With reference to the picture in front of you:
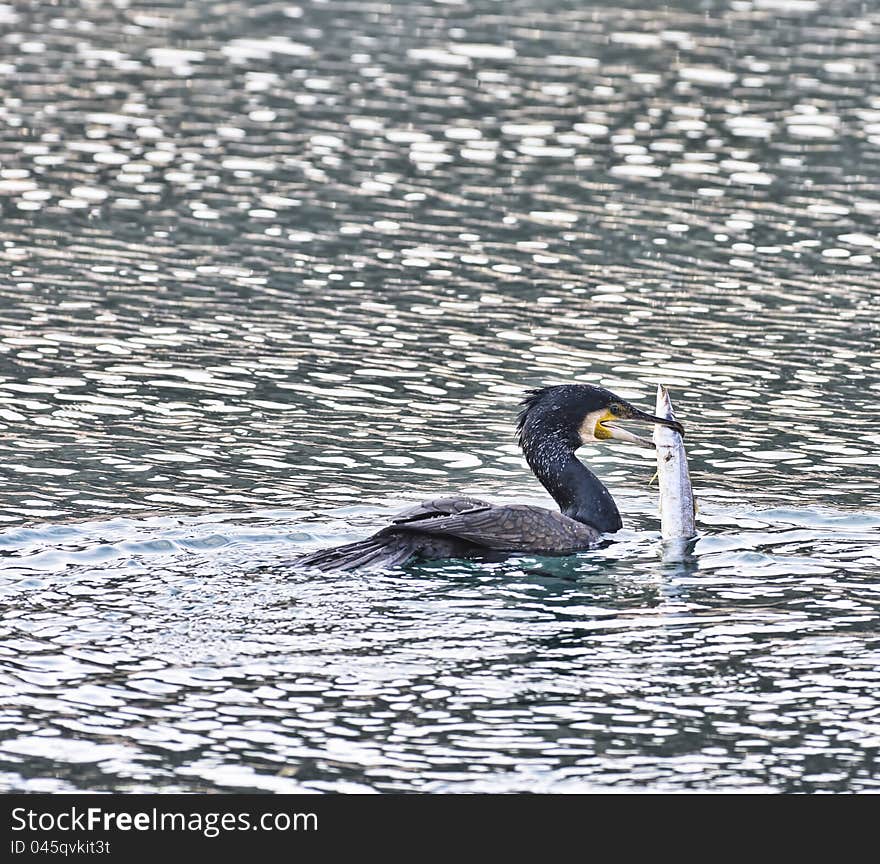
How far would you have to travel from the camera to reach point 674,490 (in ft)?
44.6

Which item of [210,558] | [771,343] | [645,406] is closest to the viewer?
[210,558]

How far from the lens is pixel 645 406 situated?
17.6m

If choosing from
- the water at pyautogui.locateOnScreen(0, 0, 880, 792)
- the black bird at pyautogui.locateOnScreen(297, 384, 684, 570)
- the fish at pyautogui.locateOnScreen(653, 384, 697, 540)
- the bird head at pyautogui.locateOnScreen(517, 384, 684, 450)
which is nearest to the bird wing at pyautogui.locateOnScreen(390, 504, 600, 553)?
the black bird at pyautogui.locateOnScreen(297, 384, 684, 570)

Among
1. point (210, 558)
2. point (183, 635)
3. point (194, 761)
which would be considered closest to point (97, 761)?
point (194, 761)

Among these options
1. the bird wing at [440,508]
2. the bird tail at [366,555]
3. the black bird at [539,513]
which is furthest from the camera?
the bird wing at [440,508]

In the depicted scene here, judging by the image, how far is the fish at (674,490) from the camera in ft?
44.4

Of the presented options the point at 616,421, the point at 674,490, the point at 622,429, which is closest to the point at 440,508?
the point at 674,490

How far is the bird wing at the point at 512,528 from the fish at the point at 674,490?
25.5 inches

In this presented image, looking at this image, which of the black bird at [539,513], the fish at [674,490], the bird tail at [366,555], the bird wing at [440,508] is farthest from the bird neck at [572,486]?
the bird tail at [366,555]

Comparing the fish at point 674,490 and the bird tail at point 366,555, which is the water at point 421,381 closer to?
the bird tail at point 366,555

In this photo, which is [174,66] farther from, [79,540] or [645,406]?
[79,540]

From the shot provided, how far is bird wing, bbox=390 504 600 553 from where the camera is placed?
509 inches

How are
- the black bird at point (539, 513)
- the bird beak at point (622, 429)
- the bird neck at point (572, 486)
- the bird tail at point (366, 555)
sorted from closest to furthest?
the bird tail at point (366, 555) → the black bird at point (539, 513) → the bird neck at point (572, 486) → the bird beak at point (622, 429)

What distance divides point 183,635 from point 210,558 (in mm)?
1733
